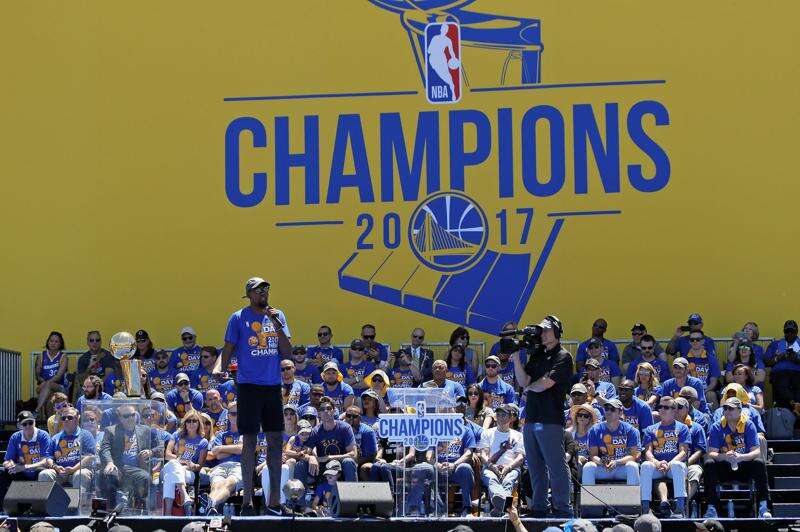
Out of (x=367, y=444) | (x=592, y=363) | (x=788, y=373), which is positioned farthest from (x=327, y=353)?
(x=788, y=373)

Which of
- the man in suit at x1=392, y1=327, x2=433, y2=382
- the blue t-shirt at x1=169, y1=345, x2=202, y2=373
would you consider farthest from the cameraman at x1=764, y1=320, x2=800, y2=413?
the blue t-shirt at x1=169, y1=345, x2=202, y2=373

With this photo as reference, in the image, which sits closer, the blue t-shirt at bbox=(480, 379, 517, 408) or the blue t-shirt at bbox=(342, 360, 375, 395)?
the blue t-shirt at bbox=(480, 379, 517, 408)

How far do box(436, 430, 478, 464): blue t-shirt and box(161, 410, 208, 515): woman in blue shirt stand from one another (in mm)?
2483

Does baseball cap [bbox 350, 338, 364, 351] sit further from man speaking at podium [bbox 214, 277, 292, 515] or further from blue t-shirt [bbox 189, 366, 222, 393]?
man speaking at podium [bbox 214, 277, 292, 515]

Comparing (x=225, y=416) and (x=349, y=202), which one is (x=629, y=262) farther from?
(x=225, y=416)

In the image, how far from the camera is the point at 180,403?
51.9 ft

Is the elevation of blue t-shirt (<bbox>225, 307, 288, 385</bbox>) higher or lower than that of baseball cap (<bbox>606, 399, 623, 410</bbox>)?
higher

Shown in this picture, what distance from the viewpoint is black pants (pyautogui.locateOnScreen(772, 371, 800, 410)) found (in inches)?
634

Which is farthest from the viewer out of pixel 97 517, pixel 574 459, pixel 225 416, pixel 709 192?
pixel 709 192

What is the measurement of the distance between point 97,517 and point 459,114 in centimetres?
942

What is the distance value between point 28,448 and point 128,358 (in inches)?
139

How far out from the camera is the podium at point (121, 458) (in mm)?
10781

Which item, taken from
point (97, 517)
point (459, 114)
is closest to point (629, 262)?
point (459, 114)

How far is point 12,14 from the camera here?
19.4 metres
